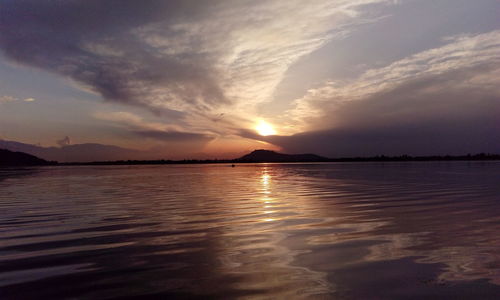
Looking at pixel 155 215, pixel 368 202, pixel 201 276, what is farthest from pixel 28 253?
pixel 368 202

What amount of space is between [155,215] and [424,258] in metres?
11.3

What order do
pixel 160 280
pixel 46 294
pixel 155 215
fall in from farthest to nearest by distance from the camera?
pixel 155 215 < pixel 160 280 < pixel 46 294

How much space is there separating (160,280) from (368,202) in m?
14.9

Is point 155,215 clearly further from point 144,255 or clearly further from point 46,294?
point 46,294

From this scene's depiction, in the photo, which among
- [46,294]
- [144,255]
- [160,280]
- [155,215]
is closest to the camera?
[46,294]

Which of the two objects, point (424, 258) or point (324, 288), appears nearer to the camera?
point (324, 288)

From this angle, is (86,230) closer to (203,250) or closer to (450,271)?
(203,250)

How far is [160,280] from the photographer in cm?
655

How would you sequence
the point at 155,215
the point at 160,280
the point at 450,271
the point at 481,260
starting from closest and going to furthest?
the point at 160,280
the point at 450,271
the point at 481,260
the point at 155,215

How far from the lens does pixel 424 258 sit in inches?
313

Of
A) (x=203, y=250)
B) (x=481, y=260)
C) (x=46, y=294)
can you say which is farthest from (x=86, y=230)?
(x=481, y=260)

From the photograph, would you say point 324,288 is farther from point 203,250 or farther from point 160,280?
point 203,250

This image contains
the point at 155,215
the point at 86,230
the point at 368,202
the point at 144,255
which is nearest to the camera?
the point at 144,255

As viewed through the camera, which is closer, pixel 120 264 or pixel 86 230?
pixel 120 264
